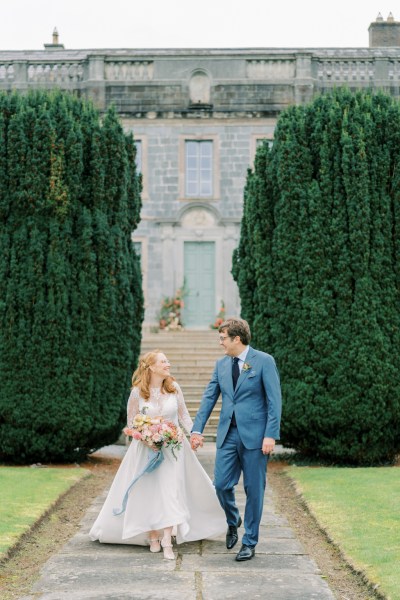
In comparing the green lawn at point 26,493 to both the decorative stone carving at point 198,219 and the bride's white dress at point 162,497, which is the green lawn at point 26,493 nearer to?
the bride's white dress at point 162,497

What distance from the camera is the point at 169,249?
24.3 meters

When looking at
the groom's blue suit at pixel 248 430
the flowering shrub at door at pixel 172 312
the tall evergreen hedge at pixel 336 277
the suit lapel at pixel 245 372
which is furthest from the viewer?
the flowering shrub at door at pixel 172 312

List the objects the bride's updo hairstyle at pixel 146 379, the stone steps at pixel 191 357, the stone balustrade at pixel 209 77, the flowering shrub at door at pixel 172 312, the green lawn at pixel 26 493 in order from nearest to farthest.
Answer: the bride's updo hairstyle at pixel 146 379
the green lawn at pixel 26 493
the stone steps at pixel 191 357
the flowering shrub at door at pixel 172 312
the stone balustrade at pixel 209 77

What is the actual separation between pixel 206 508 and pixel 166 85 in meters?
18.7

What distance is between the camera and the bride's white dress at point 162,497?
7.16 m

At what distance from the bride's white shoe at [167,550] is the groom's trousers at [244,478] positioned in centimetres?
56

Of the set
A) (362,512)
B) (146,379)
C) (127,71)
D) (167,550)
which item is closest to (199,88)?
(127,71)

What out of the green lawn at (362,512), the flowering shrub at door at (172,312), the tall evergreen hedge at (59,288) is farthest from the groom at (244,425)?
the flowering shrub at door at (172,312)

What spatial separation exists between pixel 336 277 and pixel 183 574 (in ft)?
22.0

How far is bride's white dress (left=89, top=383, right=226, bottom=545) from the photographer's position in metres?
7.16

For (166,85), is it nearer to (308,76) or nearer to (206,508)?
(308,76)

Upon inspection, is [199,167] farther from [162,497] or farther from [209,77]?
[162,497]

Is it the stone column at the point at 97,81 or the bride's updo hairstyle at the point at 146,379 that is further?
the stone column at the point at 97,81

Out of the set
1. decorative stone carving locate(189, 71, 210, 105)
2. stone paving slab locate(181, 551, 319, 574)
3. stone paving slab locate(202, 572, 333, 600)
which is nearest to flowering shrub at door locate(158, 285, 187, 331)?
decorative stone carving locate(189, 71, 210, 105)
